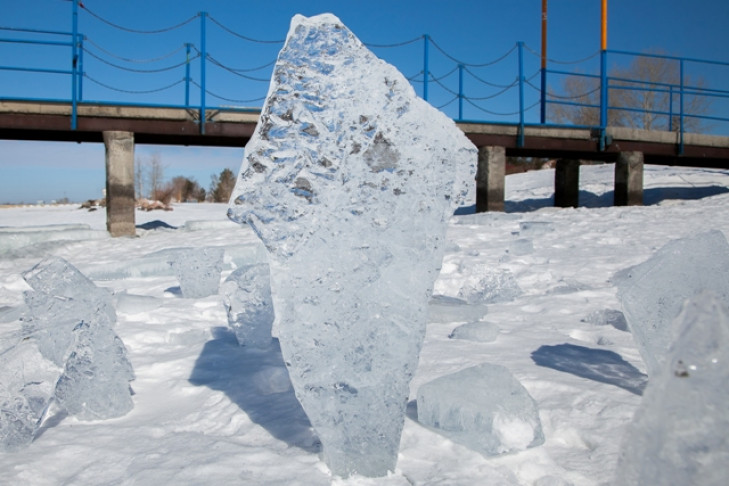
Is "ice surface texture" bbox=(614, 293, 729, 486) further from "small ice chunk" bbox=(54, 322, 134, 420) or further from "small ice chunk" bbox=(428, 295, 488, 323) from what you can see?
"small ice chunk" bbox=(428, 295, 488, 323)

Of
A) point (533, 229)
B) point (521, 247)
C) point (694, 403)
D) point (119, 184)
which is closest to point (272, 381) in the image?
point (694, 403)

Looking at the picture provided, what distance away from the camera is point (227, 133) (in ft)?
30.3

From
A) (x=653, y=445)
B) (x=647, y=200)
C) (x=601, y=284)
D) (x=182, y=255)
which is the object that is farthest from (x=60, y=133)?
(x=647, y=200)

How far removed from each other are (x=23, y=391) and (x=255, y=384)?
0.80m

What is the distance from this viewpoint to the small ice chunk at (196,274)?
3999 mm

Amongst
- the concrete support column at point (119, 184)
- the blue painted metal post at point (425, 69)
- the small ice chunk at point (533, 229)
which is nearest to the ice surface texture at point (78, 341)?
the small ice chunk at point (533, 229)

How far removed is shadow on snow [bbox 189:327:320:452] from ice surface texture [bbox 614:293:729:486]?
1032 millimetres

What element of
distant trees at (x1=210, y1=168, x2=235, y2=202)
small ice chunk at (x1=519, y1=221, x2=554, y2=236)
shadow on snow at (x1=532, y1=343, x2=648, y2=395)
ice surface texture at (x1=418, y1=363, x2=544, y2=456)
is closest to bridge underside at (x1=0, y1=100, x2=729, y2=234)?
small ice chunk at (x1=519, y1=221, x2=554, y2=236)

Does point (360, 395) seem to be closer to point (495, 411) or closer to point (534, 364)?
point (495, 411)

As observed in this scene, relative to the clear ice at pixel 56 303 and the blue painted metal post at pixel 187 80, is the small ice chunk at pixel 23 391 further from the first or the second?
the blue painted metal post at pixel 187 80

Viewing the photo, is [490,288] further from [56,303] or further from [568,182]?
[568,182]

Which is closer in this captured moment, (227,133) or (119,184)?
(119,184)

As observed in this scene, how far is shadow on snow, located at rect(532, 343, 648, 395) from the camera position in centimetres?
216

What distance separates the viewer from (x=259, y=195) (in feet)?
5.23
